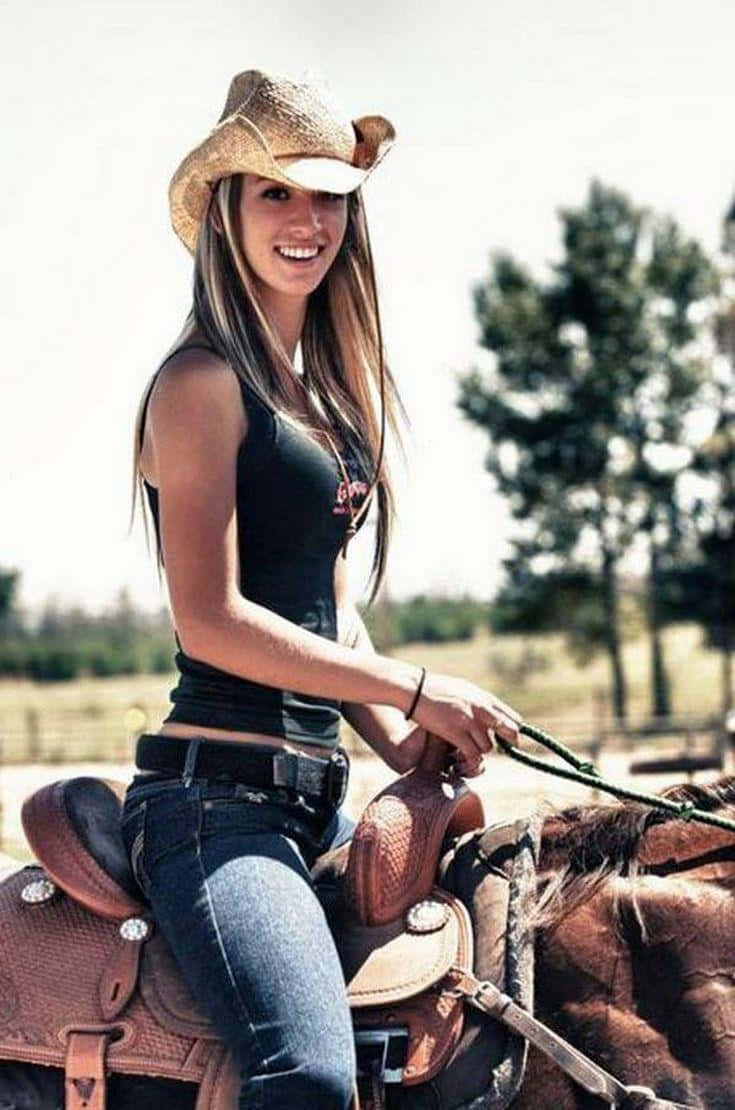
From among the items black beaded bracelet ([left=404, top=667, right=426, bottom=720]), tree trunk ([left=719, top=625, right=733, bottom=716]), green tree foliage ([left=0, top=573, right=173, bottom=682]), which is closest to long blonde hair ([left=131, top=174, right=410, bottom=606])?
black beaded bracelet ([left=404, top=667, right=426, bottom=720])

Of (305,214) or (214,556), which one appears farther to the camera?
(305,214)

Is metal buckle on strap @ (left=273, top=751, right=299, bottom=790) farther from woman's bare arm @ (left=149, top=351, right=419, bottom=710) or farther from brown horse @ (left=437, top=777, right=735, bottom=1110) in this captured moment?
brown horse @ (left=437, top=777, right=735, bottom=1110)

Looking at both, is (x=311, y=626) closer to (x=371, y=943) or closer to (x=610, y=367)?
(x=371, y=943)

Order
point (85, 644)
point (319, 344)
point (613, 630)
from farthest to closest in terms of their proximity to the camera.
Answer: point (85, 644), point (613, 630), point (319, 344)

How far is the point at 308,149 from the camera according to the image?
3.42m

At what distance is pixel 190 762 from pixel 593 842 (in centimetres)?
82

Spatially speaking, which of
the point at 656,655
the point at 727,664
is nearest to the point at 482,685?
the point at 656,655

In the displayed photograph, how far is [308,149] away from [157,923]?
59.8 inches

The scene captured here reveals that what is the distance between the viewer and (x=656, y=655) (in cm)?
4325

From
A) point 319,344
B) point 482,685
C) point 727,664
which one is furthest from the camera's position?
point 482,685

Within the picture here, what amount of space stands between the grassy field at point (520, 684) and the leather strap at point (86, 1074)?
1363 inches

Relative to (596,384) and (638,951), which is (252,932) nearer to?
Result: (638,951)

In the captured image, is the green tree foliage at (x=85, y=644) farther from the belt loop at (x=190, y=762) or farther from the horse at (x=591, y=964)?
the belt loop at (x=190, y=762)

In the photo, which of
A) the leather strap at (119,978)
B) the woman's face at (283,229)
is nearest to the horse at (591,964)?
the leather strap at (119,978)
